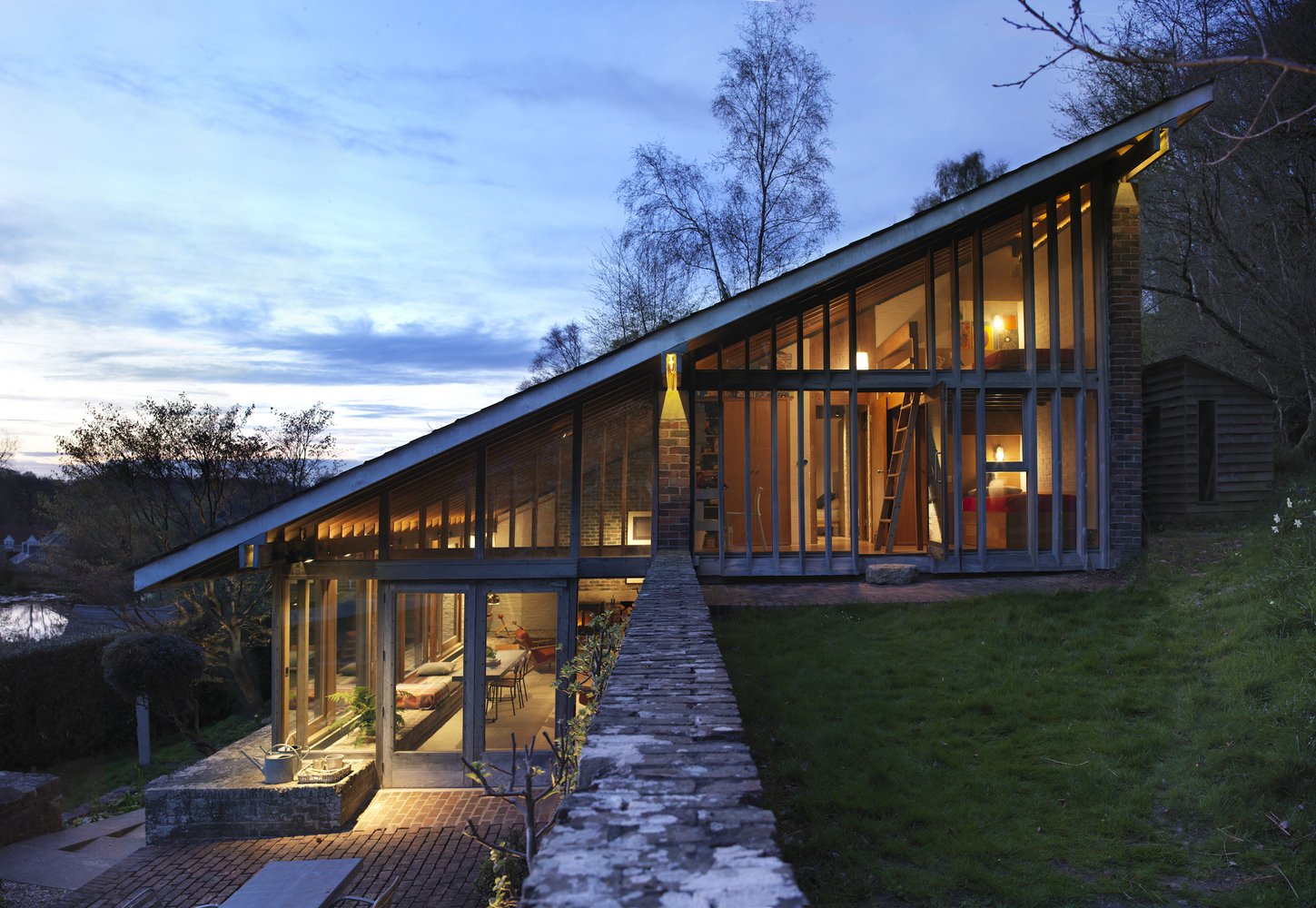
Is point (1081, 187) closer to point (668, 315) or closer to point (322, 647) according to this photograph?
point (322, 647)

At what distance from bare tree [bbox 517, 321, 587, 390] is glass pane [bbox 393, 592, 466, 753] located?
21.0 m

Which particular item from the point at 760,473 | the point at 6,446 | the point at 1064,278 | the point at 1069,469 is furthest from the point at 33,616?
the point at 1064,278

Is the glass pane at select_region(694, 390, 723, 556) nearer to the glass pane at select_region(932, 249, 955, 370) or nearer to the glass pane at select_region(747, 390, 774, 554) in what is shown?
the glass pane at select_region(747, 390, 774, 554)

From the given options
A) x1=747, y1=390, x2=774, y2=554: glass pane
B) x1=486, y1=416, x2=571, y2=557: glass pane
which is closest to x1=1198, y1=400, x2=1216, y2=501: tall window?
x1=747, y1=390, x2=774, y2=554: glass pane

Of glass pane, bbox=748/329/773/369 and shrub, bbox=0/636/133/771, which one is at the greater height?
glass pane, bbox=748/329/773/369

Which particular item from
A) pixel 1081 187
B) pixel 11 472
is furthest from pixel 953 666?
pixel 11 472

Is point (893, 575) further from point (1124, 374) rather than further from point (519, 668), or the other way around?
point (519, 668)

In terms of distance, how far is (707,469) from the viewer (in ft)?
30.0

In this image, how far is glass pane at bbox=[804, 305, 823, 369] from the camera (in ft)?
30.2

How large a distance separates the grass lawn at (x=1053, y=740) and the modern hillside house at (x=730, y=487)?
1547 mm

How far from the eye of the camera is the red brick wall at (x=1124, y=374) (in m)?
8.93

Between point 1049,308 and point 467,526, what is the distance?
286 inches

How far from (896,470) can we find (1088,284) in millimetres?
3099

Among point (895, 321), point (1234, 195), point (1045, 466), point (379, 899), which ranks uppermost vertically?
point (1234, 195)
